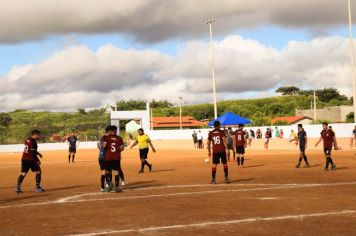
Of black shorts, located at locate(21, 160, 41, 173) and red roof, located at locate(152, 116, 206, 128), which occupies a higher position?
red roof, located at locate(152, 116, 206, 128)

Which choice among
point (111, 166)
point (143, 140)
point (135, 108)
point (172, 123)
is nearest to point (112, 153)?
point (111, 166)

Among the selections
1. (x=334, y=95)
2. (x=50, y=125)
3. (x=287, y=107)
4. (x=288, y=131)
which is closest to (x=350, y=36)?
(x=288, y=131)

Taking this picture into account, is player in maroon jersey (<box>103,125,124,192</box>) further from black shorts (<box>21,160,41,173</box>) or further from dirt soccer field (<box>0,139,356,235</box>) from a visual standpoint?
black shorts (<box>21,160,41,173</box>)

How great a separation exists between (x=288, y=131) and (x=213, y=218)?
5066 centimetres

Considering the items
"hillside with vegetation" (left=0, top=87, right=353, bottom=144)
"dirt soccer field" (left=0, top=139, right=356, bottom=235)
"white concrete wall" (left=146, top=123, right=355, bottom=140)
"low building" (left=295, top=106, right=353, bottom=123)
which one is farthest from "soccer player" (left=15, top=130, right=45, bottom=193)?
"low building" (left=295, top=106, right=353, bottom=123)

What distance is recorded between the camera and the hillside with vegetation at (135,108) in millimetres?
70625

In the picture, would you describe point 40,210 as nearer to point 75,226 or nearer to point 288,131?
point 75,226

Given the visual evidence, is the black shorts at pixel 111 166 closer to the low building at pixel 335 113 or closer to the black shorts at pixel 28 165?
the black shorts at pixel 28 165

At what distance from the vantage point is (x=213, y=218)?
33.4 feet

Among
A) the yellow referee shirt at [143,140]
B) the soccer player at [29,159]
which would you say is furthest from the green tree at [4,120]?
the soccer player at [29,159]

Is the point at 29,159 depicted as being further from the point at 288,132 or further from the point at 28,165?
the point at 288,132

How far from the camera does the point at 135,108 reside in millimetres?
142250

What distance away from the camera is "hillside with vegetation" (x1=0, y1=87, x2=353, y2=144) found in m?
70.6

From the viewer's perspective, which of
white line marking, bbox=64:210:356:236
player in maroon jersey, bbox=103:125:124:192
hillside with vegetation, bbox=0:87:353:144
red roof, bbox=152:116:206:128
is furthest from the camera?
red roof, bbox=152:116:206:128
